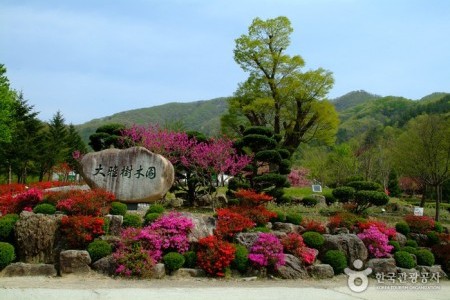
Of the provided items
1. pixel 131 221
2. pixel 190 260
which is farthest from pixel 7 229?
pixel 190 260

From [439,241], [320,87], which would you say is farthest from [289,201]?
[320,87]

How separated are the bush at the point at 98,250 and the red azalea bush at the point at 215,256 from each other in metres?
2.13

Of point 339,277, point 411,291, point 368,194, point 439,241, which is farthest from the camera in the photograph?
point 368,194

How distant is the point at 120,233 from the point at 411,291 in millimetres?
7039

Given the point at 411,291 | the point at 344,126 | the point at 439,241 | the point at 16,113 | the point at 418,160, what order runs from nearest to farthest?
1. the point at 411,291
2. the point at 439,241
3. the point at 418,160
4. the point at 16,113
5. the point at 344,126

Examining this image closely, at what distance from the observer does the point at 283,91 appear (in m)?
27.4

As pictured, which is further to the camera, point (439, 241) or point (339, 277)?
point (439, 241)

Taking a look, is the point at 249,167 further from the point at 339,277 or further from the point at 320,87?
the point at 320,87

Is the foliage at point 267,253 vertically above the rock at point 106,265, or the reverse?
the foliage at point 267,253

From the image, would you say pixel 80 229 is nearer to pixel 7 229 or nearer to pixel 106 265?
pixel 106 265

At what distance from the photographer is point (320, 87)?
90.4 ft

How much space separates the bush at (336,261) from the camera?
1068 cm

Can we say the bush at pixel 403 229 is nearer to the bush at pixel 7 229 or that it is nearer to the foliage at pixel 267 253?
the foliage at pixel 267 253

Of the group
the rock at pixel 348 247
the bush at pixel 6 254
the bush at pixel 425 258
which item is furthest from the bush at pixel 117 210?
the bush at pixel 425 258
